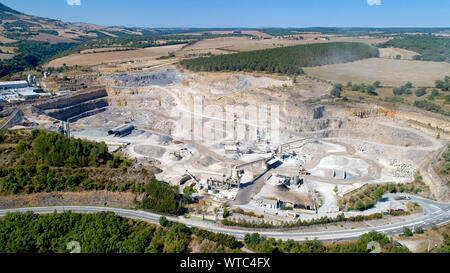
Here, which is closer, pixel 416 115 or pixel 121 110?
pixel 416 115

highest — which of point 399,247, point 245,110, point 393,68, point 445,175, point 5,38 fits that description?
point 5,38

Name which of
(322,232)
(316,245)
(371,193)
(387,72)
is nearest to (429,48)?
(387,72)

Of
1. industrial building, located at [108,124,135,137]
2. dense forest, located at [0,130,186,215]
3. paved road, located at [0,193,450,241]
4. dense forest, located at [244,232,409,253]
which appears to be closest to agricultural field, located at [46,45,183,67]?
industrial building, located at [108,124,135,137]

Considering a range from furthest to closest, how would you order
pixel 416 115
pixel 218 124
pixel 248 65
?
1. pixel 248 65
2. pixel 218 124
3. pixel 416 115

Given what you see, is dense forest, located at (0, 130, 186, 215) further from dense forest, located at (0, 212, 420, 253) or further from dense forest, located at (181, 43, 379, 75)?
dense forest, located at (181, 43, 379, 75)

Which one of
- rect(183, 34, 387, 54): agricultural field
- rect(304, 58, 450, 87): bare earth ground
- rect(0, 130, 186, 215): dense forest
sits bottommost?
rect(0, 130, 186, 215): dense forest

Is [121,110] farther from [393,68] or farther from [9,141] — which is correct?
[393,68]

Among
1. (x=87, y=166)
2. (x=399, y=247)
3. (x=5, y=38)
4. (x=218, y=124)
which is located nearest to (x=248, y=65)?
(x=218, y=124)
